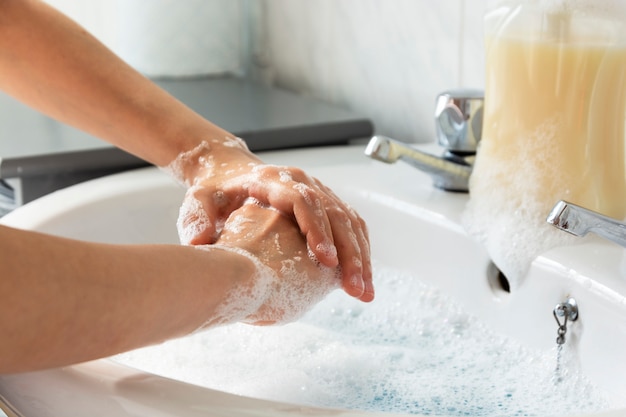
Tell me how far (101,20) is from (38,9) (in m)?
0.82

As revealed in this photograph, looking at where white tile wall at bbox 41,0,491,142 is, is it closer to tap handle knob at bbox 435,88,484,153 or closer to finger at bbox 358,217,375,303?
tap handle knob at bbox 435,88,484,153

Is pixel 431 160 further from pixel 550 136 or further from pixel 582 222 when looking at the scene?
pixel 582 222

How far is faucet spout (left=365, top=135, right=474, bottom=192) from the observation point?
0.82 meters

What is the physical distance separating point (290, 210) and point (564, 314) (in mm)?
236

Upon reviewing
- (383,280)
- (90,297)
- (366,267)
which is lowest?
(383,280)

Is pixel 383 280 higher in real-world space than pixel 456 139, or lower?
lower

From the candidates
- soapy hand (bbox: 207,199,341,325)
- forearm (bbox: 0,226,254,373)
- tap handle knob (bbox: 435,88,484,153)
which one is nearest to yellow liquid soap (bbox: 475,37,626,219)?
tap handle knob (bbox: 435,88,484,153)

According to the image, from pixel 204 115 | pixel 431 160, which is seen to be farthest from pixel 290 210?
pixel 204 115

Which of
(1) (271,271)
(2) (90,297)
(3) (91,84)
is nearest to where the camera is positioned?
(2) (90,297)

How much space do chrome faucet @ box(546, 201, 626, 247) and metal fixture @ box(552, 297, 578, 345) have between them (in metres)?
0.08

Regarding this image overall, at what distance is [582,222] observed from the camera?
2.07 feet

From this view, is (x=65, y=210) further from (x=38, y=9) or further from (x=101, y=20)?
(x=101, y=20)

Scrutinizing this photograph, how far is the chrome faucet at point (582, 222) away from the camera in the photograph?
0.62 meters

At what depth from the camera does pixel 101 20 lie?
5.37ft
